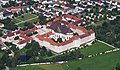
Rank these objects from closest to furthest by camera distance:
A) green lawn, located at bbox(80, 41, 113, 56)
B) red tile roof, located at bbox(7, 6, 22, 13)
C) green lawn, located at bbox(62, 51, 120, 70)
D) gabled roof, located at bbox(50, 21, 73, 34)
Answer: green lawn, located at bbox(62, 51, 120, 70)
green lawn, located at bbox(80, 41, 113, 56)
gabled roof, located at bbox(50, 21, 73, 34)
red tile roof, located at bbox(7, 6, 22, 13)

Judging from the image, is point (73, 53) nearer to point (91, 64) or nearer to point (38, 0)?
point (91, 64)

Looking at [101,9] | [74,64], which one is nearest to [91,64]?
[74,64]

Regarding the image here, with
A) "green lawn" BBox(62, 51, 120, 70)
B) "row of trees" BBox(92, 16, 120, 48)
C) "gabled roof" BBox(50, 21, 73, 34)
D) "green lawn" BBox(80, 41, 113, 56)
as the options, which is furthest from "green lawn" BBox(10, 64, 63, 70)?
"row of trees" BBox(92, 16, 120, 48)

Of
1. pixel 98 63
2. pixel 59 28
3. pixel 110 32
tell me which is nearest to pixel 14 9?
pixel 59 28

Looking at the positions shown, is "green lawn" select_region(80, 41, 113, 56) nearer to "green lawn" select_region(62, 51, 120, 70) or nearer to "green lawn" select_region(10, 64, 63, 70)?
"green lawn" select_region(62, 51, 120, 70)

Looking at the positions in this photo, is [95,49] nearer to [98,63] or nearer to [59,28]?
[98,63]

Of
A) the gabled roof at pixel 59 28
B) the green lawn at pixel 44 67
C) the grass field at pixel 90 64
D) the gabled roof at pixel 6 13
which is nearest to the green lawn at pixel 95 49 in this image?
the grass field at pixel 90 64

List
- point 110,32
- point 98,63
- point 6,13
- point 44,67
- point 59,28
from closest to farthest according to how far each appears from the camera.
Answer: point 44,67 → point 98,63 → point 59,28 → point 110,32 → point 6,13

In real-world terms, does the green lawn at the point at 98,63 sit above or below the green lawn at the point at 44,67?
below

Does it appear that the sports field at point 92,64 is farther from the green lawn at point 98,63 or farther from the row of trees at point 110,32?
the row of trees at point 110,32
